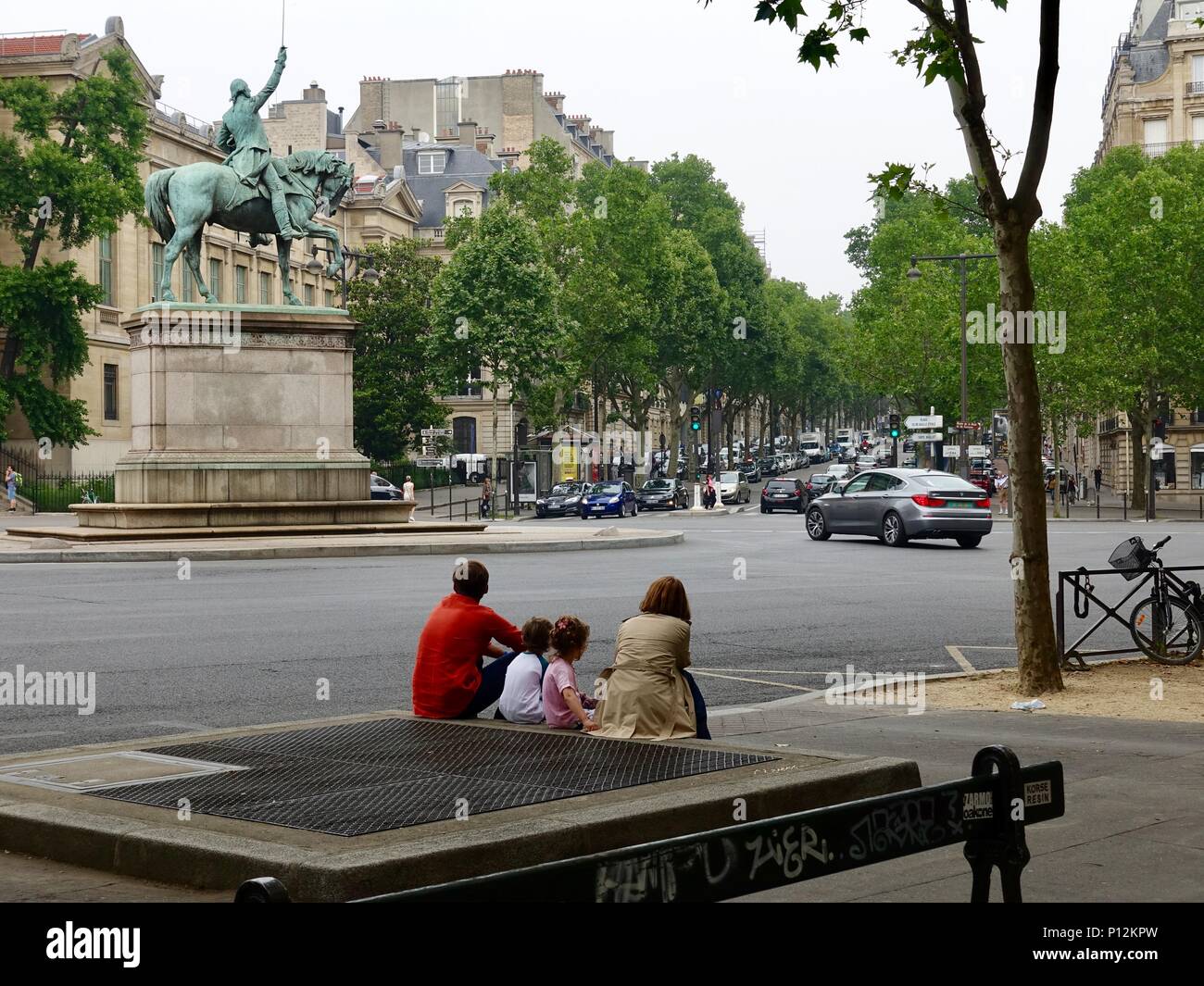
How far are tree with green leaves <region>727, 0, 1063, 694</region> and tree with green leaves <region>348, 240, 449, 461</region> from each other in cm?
6362

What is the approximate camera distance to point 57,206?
58062 mm

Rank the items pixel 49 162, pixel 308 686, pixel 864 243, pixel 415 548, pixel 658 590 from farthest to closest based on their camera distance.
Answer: pixel 864 243 → pixel 49 162 → pixel 415 548 → pixel 308 686 → pixel 658 590

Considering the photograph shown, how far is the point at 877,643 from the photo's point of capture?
15.8m

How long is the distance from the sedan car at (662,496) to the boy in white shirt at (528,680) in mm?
62154

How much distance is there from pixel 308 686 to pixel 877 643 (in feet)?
19.8

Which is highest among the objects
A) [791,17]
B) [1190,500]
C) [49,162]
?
[49,162]

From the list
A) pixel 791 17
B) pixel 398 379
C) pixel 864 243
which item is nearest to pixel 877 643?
pixel 791 17

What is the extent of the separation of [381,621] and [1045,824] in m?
11.1

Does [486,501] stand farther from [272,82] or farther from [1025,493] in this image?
[1025,493]

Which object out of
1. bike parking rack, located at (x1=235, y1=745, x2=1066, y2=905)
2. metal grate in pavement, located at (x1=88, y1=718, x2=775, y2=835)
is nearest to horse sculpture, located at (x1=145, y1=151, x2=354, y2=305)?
metal grate in pavement, located at (x1=88, y1=718, x2=775, y2=835)

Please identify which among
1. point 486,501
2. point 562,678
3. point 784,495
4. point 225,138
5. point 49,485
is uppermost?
point 225,138

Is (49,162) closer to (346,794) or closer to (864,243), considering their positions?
(346,794)

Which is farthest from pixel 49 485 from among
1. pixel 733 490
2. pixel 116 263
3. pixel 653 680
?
pixel 653 680

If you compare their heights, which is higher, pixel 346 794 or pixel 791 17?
pixel 791 17
